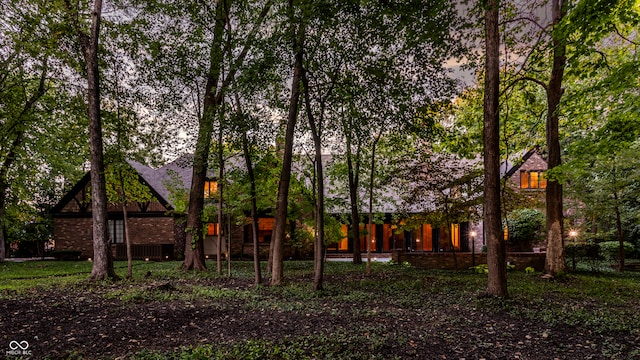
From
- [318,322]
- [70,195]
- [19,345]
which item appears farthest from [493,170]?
[70,195]

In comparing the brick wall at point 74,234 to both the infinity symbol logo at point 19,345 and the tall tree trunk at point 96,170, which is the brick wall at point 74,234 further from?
the infinity symbol logo at point 19,345

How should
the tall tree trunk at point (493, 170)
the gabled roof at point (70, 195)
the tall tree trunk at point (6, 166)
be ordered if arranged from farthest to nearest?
the gabled roof at point (70, 195) < the tall tree trunk at point (6, 166) < the tall tree trunk at point (493, 170)

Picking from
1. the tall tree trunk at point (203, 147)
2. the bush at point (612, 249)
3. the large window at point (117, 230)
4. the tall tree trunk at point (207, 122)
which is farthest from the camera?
the large window at point (117, 230)

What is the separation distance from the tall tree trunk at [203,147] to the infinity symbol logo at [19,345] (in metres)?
7.26

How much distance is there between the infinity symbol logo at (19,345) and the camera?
503 cm

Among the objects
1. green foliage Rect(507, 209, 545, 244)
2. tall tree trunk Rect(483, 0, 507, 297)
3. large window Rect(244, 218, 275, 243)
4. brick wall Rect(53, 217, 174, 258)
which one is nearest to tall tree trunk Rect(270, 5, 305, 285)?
tall tree trunk Rect(483, 0, 507, 297)

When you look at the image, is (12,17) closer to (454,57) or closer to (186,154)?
(186,154)

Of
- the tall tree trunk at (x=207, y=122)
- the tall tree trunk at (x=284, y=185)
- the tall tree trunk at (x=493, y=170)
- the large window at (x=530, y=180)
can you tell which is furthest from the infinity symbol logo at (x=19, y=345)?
the large window at (x=530, y=180)

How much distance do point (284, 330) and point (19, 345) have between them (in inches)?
151

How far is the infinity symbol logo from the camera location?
503cm

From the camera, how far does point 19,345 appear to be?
513 cm

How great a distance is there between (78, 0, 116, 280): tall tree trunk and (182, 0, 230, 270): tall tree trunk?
3.08 meters

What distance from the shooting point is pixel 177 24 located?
12758 mm

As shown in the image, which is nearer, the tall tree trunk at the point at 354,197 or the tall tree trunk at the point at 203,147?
the tall tree trunk at the point at 203,147
